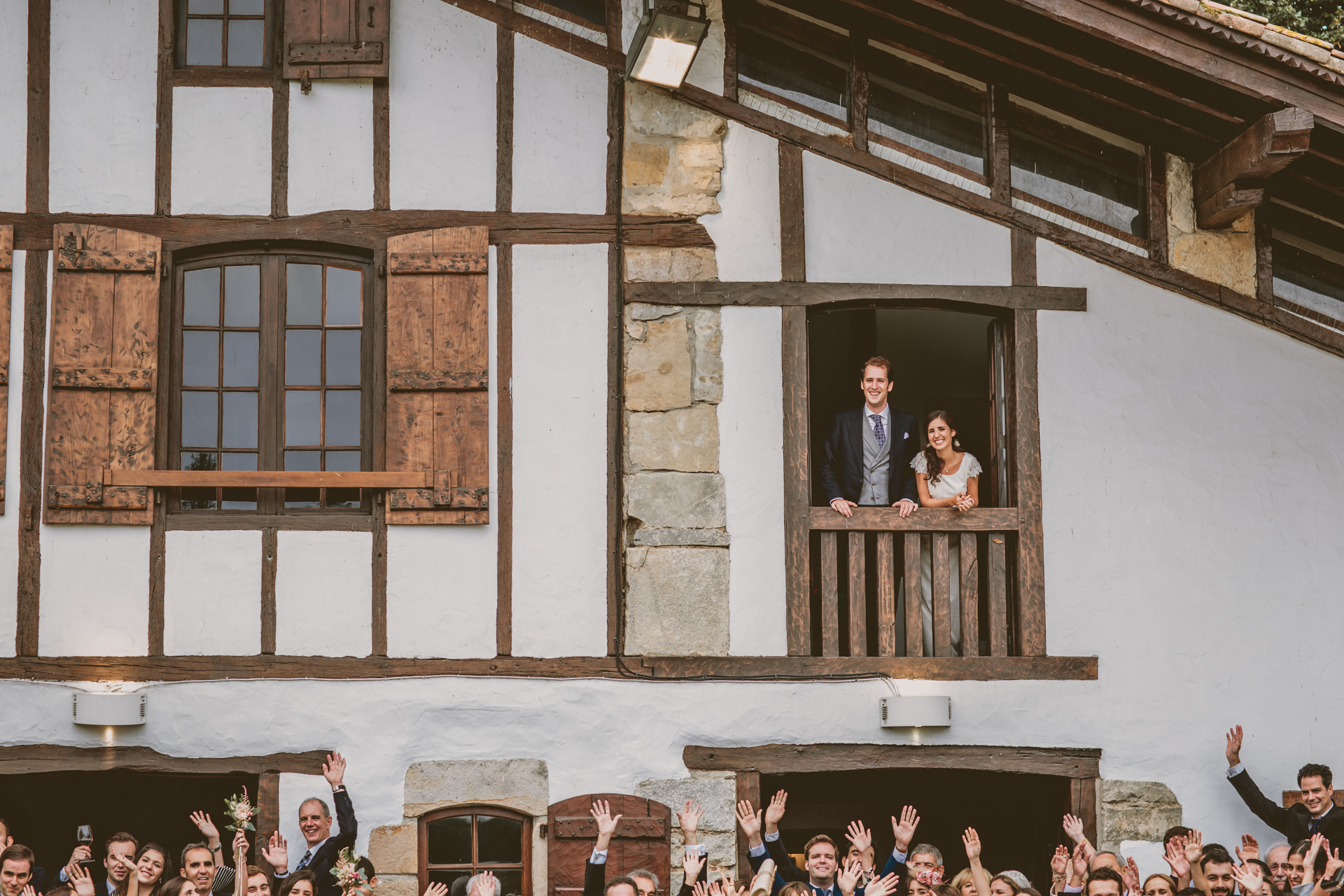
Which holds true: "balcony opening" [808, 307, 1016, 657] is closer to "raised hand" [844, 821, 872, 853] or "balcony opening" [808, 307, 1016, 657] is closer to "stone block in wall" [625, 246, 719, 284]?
"stone block in wall" [625, 246, 719, 284]

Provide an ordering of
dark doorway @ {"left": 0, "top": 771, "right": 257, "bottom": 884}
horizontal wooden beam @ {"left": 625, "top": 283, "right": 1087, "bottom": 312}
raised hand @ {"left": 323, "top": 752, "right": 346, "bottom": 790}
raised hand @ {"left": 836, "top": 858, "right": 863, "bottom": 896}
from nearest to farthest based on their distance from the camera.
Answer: raised hand @ {"left": 836, "top": 858, "right": 863, "bottom": 896}, raised hand @ {"left": 323, "top": 752, "right": 346, "bottom": 790}, horizontal wooden beam @ {"left": 625, "top": 283, "right": 1087, "bottom": 312}, dark doorway @ {"left": 0, "top": 771, "right": 257, "bottom": 884}

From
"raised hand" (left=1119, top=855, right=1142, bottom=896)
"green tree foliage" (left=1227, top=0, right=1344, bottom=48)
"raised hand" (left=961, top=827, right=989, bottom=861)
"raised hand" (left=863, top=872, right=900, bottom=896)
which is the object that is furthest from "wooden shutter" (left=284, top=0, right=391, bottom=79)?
"green tree foliage" (left=1227, top=0, right=1344, bottom=48)

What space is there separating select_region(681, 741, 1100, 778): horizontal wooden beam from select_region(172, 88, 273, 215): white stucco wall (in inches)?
146

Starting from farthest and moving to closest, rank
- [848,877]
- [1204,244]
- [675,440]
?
[1204,244]
[675,440]
[848,877]

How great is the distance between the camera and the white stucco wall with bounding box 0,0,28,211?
711 cm

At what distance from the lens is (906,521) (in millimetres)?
7051

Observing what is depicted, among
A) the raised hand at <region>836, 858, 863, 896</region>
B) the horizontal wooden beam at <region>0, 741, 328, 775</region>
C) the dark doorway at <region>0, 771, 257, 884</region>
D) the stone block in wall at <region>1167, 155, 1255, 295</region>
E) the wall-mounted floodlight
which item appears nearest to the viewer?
the raised hand at <region>836, 858, 863, 896</region>

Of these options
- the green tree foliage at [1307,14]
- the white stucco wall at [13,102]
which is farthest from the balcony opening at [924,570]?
the green tree foliage at [1307,14]

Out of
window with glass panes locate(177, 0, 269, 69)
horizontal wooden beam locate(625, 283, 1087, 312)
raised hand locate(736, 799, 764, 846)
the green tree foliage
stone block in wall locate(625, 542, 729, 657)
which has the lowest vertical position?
raised hand locate(736, 799, 764, 846)

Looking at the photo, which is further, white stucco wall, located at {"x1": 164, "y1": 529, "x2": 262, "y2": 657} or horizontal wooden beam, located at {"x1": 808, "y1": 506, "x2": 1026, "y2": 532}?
horizontal wooden beam, located at {"x1": 808, "y1": 506, "x2": 1026, "y2": 532}

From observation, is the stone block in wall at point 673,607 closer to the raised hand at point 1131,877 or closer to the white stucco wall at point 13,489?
the raised hand at point 1131,877

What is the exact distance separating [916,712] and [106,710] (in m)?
4.04

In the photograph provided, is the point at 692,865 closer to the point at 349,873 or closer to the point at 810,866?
the point at 810,866

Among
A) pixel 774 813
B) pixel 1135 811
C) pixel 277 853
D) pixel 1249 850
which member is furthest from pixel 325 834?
pixel 1249 850
